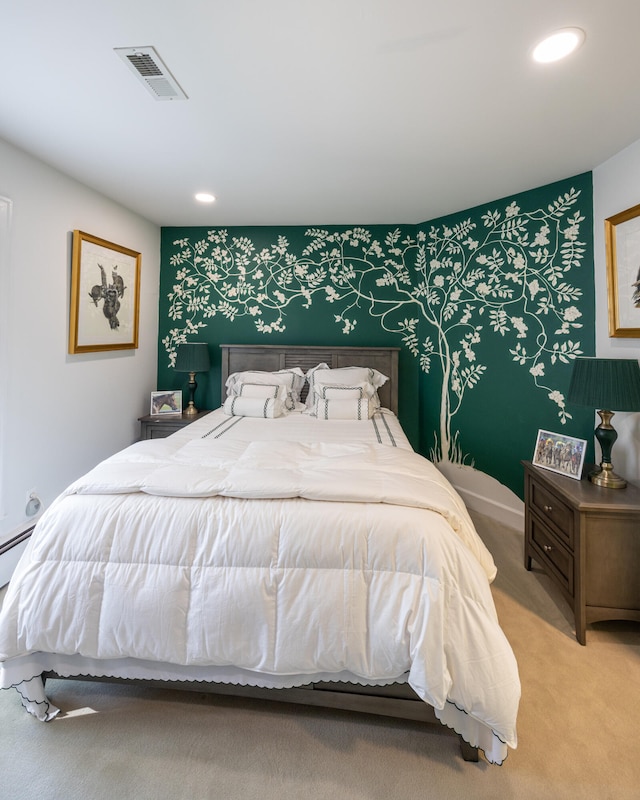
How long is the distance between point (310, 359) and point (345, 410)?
0.84 metres

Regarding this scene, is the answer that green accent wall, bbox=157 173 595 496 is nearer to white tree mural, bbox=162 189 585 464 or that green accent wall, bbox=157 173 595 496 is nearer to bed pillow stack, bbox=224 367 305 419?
white tree mural, bbox=162 189 585 464

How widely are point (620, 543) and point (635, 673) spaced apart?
0.52 metres

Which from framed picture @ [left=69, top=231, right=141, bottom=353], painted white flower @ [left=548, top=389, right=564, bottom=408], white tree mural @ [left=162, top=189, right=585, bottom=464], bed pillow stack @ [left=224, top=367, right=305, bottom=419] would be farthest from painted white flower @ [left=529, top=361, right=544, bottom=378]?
framed picture @ [left=69, top=231, right=141, bottom=353]

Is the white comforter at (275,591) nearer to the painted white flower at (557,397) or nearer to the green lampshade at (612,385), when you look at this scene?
the green lampshade at (612,385)

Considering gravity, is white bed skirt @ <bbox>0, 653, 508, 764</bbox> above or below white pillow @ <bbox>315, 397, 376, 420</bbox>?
below

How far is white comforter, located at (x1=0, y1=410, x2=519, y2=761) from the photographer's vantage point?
126cm

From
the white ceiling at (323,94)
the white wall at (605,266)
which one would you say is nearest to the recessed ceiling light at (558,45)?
the white ceiling at (323,94)

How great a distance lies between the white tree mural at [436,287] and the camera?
2842mm

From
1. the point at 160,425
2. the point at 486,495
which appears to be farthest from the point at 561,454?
the point at 160,425

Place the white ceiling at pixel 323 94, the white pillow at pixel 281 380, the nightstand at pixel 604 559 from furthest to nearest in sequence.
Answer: the white pillow at pixel 281 380
the nightstand at pixel 604 559
the white ceiling at pixel 323 94

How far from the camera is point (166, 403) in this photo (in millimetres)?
3729

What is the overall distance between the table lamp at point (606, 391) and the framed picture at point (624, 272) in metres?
0.37

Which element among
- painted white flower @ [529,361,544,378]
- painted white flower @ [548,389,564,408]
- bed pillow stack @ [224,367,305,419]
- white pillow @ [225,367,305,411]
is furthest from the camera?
white pillow @ [225,367,305,411]

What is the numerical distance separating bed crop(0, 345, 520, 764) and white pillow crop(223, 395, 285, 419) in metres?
1.62
